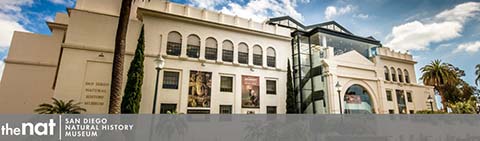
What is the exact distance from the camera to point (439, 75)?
102 ft

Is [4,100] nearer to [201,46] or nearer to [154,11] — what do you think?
[154,11]

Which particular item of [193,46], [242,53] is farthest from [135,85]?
[242,53]

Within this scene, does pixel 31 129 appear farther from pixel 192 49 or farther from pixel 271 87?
pixel 271 87

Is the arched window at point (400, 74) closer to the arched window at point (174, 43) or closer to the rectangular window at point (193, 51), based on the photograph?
the rectangular window at point (193, 51)

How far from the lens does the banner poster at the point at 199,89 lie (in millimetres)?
17906

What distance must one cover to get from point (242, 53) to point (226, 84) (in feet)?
10.8

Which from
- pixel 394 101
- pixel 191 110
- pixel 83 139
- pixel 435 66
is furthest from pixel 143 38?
pixel 435 66

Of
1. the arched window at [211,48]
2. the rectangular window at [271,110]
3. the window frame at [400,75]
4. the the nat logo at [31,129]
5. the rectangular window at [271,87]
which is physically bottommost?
the the nat logo at [31,129]

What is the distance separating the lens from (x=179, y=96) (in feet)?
57.5

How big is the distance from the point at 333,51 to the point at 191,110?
14465 mm

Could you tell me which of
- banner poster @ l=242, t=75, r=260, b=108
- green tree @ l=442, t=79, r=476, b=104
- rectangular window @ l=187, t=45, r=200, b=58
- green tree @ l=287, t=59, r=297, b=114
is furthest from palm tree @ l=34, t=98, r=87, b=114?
green tree @ l=442, t=79, r=476, b=104

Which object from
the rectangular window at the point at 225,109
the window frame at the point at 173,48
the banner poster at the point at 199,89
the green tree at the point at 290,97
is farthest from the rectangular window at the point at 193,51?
the green tree at the point at 290,97

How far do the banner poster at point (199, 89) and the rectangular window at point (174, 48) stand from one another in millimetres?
1981

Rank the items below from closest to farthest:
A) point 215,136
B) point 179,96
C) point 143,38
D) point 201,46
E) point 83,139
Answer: point 83,139 → point 215,136 → point 143,38 → point 179,96 → point 201,46
